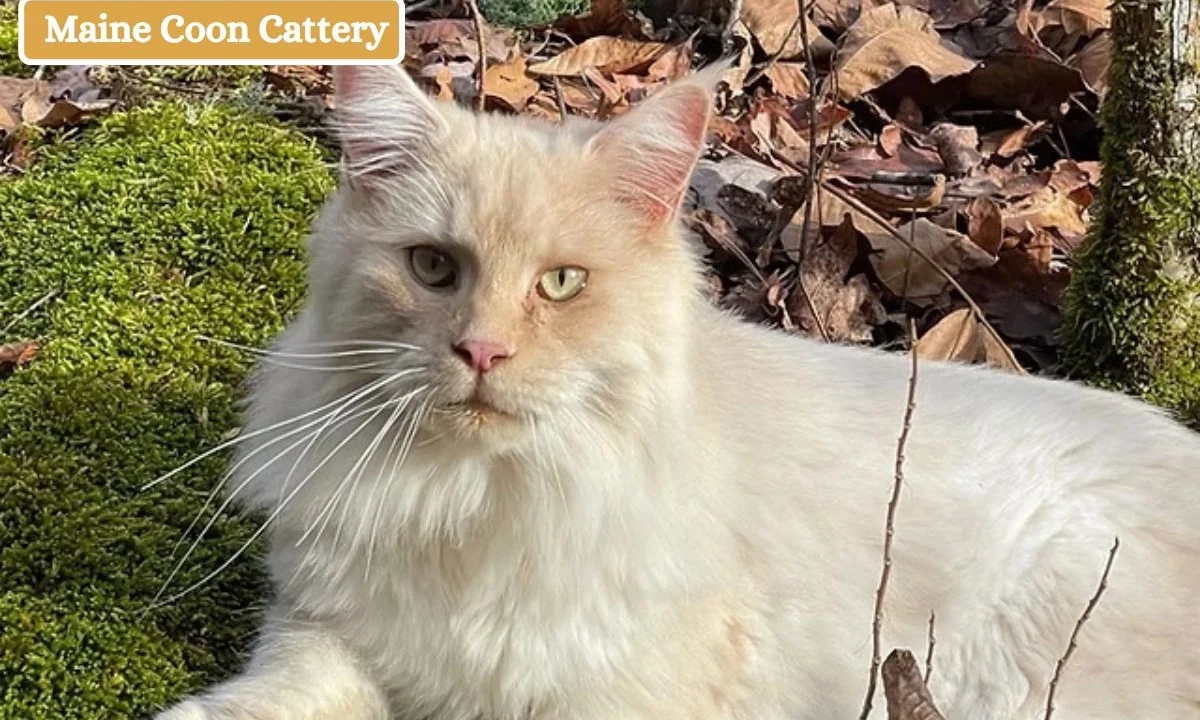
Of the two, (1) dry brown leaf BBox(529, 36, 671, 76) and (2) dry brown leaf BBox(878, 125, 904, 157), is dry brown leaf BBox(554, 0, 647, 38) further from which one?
(2) dry brown leaf BBox(878, 125, 904, 157)

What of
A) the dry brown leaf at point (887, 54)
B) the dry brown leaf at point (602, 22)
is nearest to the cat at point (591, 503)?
the dry brown leaf at point (887, 54)

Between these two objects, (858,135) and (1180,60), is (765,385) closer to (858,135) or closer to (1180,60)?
(1180,60)

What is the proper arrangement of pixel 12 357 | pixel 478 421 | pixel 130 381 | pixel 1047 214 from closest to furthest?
pixel 478 421 → pixel 130 381 → pixel 12 357 → pixel 1047 214

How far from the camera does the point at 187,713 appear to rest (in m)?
Answer: 2.15

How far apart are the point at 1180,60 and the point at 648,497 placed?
6.12ft

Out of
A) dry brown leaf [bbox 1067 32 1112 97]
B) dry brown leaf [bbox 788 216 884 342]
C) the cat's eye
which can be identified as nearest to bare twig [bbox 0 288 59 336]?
the cat's eye

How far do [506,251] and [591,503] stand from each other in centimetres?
41

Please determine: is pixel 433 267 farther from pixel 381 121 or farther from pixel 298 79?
pixel 298 79

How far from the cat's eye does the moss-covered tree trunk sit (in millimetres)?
1937

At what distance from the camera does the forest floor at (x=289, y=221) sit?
258 cm

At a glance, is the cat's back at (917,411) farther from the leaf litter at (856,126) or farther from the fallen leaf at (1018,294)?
the fallen leaf at (1018,294)

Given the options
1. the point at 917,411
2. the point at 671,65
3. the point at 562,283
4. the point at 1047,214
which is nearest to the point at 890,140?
the point at 1047,214

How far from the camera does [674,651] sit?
2246 millimetres

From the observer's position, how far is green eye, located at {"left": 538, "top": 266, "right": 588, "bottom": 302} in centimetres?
209
